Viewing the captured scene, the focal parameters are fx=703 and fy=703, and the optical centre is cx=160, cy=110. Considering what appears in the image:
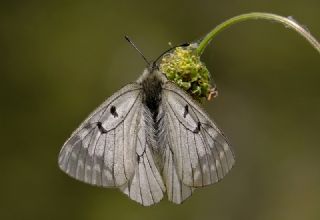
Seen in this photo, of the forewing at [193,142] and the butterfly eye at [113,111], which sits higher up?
the butterfly eye at [113,111]

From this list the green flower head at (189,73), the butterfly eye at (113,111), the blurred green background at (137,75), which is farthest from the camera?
the blurred green background at (137,75)

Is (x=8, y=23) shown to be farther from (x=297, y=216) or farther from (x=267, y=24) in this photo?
(x=297, y=216)

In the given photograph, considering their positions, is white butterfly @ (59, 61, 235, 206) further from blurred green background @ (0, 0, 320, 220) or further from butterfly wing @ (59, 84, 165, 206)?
blurred green background @ (0, 0, 320, 220)

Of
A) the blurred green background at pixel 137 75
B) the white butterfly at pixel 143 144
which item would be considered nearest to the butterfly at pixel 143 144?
the white butterfly at pixel 143 144

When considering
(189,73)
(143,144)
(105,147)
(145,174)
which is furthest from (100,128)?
(189,73)

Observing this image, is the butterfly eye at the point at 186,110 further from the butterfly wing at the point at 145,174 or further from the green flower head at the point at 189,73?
the green flower head at the point at 189,73

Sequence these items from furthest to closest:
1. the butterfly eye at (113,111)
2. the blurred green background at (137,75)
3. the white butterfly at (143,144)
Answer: the blurred green background at (137,75)
the butterfly eye at (113,111)
the white butterfly at (143,144)

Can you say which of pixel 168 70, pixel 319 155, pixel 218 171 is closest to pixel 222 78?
pixel 319 155

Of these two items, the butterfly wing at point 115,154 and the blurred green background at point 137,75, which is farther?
the blurred green background at point 137,75
